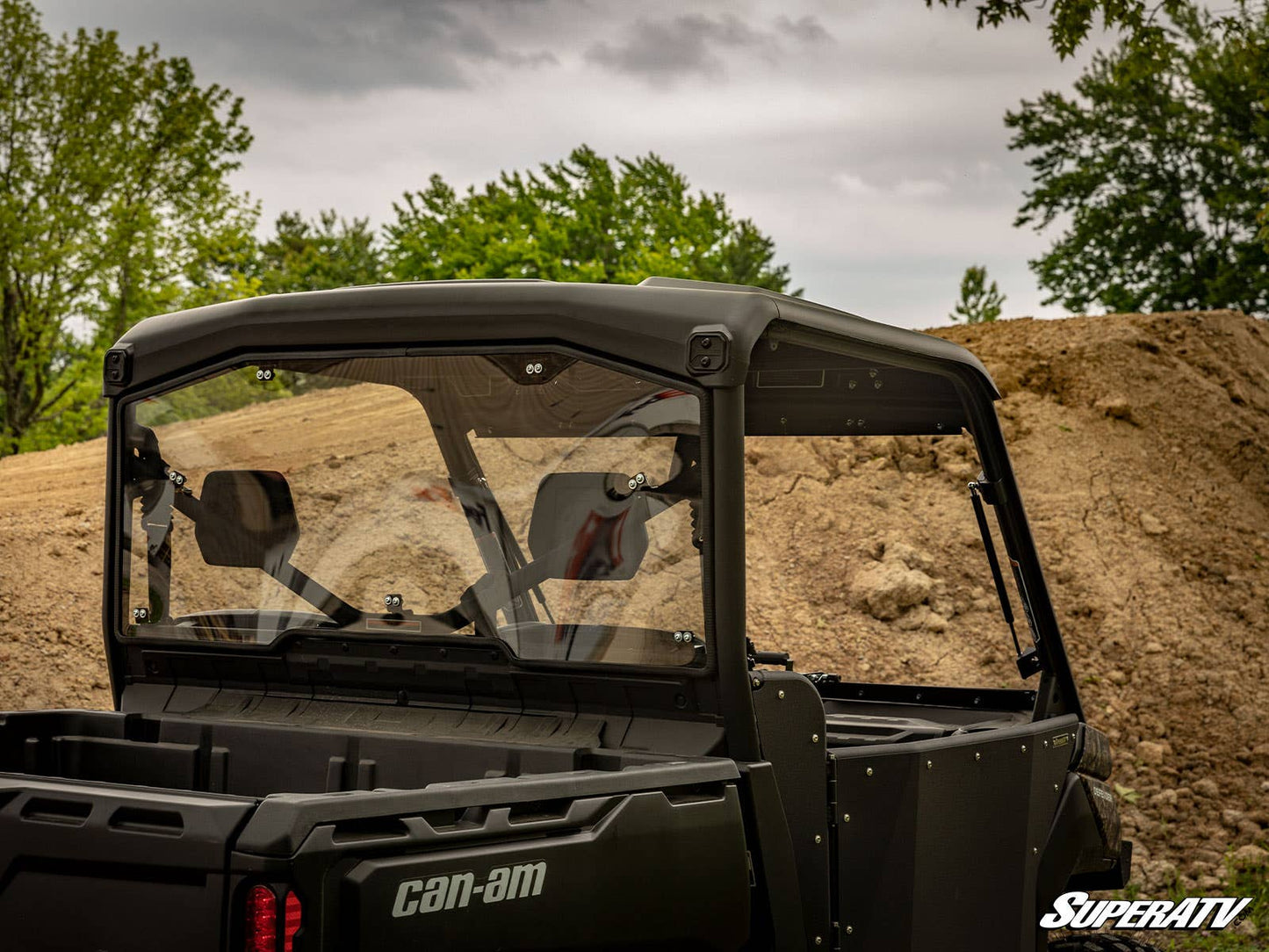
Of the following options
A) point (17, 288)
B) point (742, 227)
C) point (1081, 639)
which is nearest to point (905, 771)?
point (1081, 639)

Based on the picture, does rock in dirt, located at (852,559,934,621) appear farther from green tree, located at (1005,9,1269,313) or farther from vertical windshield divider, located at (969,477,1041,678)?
green tree, located at (1005,9,1269,313)

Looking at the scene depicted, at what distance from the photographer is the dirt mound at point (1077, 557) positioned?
409 inches

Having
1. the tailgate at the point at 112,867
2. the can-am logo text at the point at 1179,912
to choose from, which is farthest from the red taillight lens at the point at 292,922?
the can-am logo text at the point at 1179,912

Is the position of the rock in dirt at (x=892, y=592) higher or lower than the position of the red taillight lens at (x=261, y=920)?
higher

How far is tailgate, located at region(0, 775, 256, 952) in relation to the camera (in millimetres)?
2359

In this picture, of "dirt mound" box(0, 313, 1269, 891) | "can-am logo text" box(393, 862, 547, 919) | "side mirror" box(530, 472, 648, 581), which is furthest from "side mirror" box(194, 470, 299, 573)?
"dirt mound" box(0, 313, 1269, 891)

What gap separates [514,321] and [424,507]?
2.43 ft

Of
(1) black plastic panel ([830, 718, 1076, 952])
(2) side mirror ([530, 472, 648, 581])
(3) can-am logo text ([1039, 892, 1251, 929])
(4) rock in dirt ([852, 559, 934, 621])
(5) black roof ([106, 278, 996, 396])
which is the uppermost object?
(5) black roof ([106, 278, 996, 396])

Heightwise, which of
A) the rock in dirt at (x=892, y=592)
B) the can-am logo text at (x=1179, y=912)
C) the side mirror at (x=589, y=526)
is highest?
the side mirror at (x=589, y=526)

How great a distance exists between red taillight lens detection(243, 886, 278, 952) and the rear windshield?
43.6 inches

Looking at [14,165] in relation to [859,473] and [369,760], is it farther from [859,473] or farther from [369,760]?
[369,760]

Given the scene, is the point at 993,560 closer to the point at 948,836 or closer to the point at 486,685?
the point at 948,836

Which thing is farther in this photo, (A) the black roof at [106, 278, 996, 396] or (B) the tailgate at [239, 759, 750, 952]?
(A) the black roof at [106, 278, 996, 396]

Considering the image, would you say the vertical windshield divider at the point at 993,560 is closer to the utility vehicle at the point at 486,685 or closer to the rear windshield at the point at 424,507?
the utility vehicle at the point at 486,685
